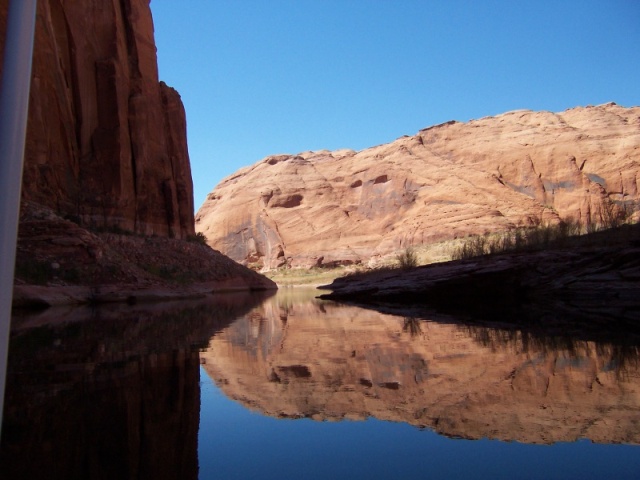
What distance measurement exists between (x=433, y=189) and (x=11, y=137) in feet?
222

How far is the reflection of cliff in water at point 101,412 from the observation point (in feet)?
8.23

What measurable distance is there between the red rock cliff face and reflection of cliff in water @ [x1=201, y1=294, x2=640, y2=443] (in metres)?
20.1

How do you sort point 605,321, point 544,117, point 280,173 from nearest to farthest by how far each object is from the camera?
1. point 605,321
2. point 544,117
3. point 280,173

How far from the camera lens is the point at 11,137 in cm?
145

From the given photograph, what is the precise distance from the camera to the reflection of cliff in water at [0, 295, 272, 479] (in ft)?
8.23

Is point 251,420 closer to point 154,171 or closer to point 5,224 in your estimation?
point 5,224

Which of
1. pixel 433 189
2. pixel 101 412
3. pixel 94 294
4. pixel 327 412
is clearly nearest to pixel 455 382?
pixel 327 412

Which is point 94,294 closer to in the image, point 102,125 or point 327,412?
point 102,125

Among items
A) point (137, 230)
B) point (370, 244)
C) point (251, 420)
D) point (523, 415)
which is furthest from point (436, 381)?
point (370, 244)

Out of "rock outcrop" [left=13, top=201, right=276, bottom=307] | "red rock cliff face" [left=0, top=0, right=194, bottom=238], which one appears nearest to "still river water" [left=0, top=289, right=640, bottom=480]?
"rock outcrop" [left=13, top=201, right=276, bottom=307]

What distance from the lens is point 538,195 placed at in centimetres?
6456

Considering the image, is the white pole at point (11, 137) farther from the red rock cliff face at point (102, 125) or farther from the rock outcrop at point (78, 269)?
the red rock cliff face at point (102, 125)

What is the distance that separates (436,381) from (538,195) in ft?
218

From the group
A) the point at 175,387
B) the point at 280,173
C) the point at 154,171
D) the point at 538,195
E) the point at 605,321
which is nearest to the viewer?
the point at 175,387
